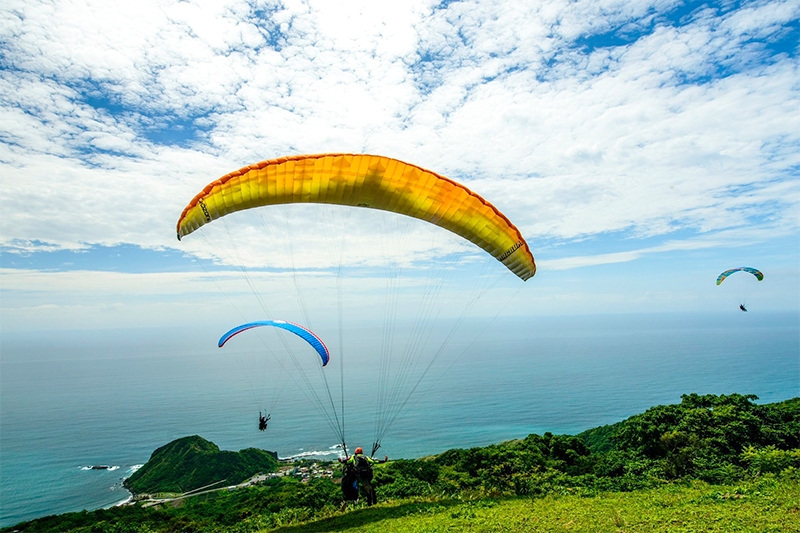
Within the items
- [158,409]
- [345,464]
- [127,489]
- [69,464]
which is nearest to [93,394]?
[158,409]

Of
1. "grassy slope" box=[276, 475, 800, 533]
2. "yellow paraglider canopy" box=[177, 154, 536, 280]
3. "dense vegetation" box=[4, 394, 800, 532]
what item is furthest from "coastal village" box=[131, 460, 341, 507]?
"yellow paraglider canopy" box=[177, 154, 536, 280]

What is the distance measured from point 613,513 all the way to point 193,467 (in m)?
47.2

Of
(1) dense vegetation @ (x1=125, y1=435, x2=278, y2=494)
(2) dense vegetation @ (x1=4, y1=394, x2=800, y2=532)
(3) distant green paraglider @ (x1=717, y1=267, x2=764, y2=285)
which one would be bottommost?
(1) dense vegetation @ (x1=125, y1=435, x2=278, y2=494)

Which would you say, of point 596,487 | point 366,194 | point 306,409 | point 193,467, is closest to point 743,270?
point 596,487

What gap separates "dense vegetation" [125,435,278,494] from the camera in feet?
137

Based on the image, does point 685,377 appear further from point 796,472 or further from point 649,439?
point 796,472

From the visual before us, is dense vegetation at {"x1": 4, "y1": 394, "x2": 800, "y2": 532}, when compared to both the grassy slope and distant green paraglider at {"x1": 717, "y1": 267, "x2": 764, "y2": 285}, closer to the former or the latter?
the grassy slope

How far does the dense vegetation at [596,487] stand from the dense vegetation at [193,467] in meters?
20.1

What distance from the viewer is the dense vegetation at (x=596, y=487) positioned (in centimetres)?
797

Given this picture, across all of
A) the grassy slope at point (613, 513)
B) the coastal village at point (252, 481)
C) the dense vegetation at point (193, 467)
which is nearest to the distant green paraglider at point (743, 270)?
the grassy slope at point (613, 513)

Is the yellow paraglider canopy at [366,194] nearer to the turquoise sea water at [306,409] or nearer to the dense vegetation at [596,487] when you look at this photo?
the dense vegetation at [596,487]

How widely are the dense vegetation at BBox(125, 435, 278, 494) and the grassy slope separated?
38021 millimetres

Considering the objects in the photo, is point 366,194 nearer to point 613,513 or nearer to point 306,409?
point 613,513

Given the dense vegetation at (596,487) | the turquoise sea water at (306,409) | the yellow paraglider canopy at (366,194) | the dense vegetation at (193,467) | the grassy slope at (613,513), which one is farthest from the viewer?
the turquoise sea water at (306,409)
